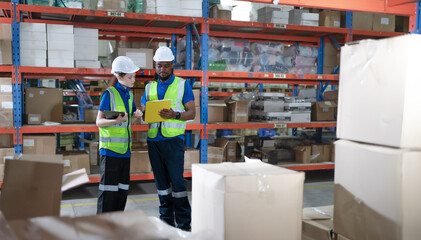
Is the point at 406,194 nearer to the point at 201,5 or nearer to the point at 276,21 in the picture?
the point at 201,5

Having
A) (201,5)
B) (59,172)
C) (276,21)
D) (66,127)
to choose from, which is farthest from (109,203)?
(276,21)

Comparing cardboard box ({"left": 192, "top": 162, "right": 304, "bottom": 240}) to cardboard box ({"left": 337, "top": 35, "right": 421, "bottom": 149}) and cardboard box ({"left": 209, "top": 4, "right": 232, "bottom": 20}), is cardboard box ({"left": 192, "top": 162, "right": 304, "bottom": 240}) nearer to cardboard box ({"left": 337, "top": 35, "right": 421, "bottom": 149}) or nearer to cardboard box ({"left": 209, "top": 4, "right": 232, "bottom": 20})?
cardboard box ({"left": 337, "top": 35, "right": 421, "bottom": 149})

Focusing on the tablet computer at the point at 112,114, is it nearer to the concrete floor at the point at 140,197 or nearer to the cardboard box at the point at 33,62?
the concrete floor at the point at 140,197

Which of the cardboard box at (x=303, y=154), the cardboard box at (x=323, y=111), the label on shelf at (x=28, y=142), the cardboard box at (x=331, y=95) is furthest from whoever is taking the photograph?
the cardboard box at (x=331, y=95)

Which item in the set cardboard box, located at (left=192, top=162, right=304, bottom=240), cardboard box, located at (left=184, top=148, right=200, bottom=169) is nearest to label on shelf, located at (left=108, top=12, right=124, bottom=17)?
cardboard box, located at (left=184, top=148, right=200, bottom=169)

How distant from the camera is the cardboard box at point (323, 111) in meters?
6.89

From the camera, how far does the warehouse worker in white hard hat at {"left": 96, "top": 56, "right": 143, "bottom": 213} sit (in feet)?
12.1

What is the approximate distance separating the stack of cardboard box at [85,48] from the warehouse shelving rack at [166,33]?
0.14 metres

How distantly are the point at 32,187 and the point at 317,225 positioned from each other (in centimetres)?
156

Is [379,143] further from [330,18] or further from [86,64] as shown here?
[330,18]

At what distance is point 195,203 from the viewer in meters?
1.95

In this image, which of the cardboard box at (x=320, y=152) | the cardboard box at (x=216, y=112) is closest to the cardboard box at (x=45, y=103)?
the cardboard box at (x=216, y=112)

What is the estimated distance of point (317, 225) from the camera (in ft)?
7.36

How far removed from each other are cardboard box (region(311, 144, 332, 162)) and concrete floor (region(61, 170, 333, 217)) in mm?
405
